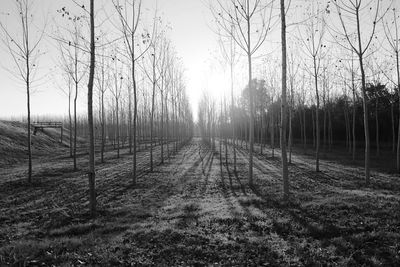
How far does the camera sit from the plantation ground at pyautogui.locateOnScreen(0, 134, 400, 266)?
5.62 metres

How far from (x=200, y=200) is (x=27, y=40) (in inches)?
444

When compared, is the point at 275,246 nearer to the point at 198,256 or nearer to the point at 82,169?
the point at 198,256

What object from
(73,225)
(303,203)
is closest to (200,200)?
(303,203)

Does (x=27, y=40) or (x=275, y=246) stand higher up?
(x=27, y=40)

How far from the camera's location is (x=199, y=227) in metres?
7.55

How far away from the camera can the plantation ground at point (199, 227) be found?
5625 millimetres

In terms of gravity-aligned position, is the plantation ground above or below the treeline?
below

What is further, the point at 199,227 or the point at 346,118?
the point at 346,118

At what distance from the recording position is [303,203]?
381 inches

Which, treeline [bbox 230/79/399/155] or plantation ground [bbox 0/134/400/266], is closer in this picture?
plantation ground [bbox 0/134/400/266]

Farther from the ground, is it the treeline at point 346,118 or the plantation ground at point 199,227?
the treeline at point 346,118

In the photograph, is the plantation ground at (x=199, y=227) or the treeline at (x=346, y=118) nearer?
the plantation ground at (x=199, y=227)

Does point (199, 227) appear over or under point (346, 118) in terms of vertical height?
under

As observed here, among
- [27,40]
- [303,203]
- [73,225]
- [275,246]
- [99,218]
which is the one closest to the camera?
[275,246]
